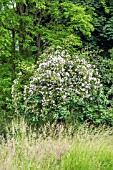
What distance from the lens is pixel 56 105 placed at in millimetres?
6594

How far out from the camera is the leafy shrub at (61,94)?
6.59m

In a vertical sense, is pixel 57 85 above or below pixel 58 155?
above

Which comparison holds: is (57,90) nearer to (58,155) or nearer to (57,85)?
(57,85)

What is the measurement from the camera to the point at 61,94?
656cm

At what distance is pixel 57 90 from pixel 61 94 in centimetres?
13

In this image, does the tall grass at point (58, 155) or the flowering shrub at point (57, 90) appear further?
the flowering shrub at point (57, 90)

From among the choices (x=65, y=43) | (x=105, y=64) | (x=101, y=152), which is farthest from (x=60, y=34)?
(x=101, y=152)

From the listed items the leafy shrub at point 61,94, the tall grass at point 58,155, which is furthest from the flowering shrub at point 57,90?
the tall grass at point 58,155

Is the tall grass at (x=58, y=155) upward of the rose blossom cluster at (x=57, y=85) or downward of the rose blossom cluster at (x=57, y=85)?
downward

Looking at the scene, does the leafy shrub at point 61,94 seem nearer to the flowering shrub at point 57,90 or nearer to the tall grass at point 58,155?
the flowering shrub at point 57,90

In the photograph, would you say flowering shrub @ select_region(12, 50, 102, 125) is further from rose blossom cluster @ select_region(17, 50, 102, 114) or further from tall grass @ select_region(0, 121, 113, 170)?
tall grass @ select_region(0, 121, 113, 170)

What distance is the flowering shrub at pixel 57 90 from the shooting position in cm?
658

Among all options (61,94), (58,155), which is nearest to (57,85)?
(61,94)

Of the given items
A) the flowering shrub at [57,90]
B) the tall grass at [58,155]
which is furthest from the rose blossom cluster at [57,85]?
the tall grass at [58,155]
